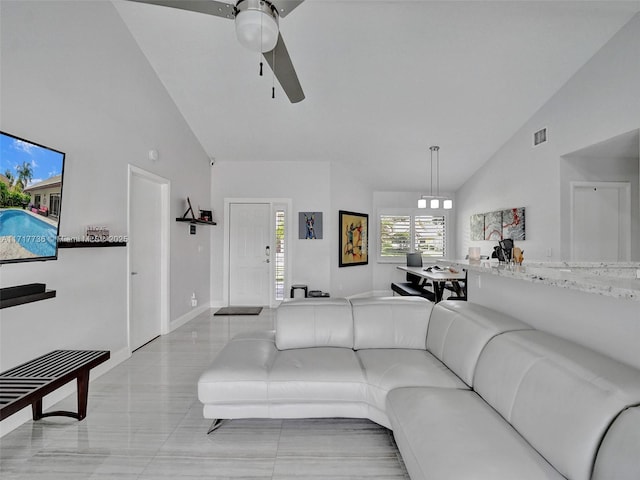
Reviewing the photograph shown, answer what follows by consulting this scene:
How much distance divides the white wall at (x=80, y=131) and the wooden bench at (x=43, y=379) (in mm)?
201

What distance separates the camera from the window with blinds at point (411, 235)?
23.5 feet

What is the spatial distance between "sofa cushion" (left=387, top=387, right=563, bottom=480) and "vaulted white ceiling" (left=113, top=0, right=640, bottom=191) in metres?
3.43

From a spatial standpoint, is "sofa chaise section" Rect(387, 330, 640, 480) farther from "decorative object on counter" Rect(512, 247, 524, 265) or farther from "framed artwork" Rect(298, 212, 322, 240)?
"framed artwork" Rect(298, 212, 322, 240)

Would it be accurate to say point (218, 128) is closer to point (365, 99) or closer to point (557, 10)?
point (365, 99)

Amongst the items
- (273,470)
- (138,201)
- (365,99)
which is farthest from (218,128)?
(273,470)

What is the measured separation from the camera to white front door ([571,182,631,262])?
4.18 m

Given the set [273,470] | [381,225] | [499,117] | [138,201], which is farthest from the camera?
[381,225]

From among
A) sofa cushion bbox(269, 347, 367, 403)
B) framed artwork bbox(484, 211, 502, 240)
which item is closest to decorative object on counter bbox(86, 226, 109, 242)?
sofa cushion bbox(269, 347, 367, 403)

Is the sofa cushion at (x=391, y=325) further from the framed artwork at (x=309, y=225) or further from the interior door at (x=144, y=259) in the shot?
the framed artwork at (x=309, y=225)

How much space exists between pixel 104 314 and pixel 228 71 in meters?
3.07

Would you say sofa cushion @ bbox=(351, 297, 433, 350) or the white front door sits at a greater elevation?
the white front door

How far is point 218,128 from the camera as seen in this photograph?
4902mm

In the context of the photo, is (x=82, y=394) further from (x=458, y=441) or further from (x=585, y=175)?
(x=585, y=175)

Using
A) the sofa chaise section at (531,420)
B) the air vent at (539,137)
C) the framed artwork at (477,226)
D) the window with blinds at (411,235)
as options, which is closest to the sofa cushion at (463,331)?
the sofa chaise section at (531,420)
